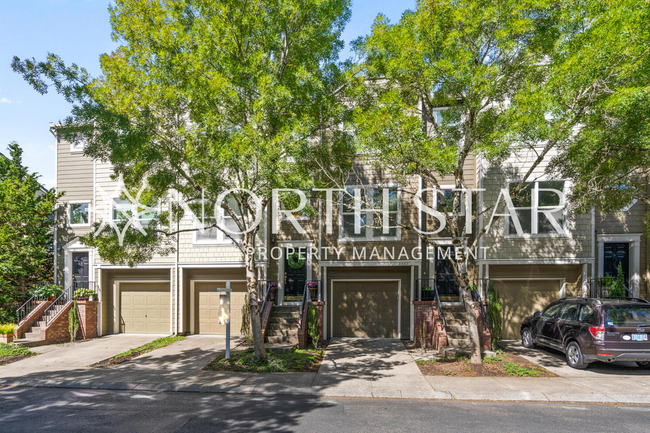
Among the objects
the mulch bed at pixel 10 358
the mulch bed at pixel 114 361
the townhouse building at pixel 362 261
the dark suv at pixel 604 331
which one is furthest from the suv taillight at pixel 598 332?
the mulch bed at pixel 10 358

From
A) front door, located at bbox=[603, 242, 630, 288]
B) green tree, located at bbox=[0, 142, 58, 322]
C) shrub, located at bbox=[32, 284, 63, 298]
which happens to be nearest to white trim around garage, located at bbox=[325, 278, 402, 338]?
front door, located at bbox=[603, 242, 630, 288]

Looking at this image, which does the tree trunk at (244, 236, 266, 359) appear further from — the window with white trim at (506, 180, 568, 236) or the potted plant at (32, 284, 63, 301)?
the potted plant at (32, 284, 63, 301)

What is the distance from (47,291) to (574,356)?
1652 cm

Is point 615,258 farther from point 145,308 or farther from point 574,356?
point 145,308

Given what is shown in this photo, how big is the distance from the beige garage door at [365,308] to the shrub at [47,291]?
9.94 m

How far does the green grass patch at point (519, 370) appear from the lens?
353 inches

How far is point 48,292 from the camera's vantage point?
14.1 m

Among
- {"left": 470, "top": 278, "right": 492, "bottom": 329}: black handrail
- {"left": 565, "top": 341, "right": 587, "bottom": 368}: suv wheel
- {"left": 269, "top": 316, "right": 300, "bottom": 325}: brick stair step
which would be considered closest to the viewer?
{"left": 565, "top": 341, "right": 587, "bottom": 368}: suv wheel

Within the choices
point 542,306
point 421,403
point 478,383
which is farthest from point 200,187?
point 542,306

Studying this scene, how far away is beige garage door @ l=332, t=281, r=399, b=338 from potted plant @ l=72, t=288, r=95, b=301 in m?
8.76

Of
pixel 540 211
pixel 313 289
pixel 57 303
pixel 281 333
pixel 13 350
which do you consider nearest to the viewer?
pixel 13 350

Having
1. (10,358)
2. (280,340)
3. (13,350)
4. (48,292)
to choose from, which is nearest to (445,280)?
(280,340)

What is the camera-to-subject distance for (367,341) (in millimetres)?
13211

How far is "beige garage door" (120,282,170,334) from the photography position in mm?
14781
